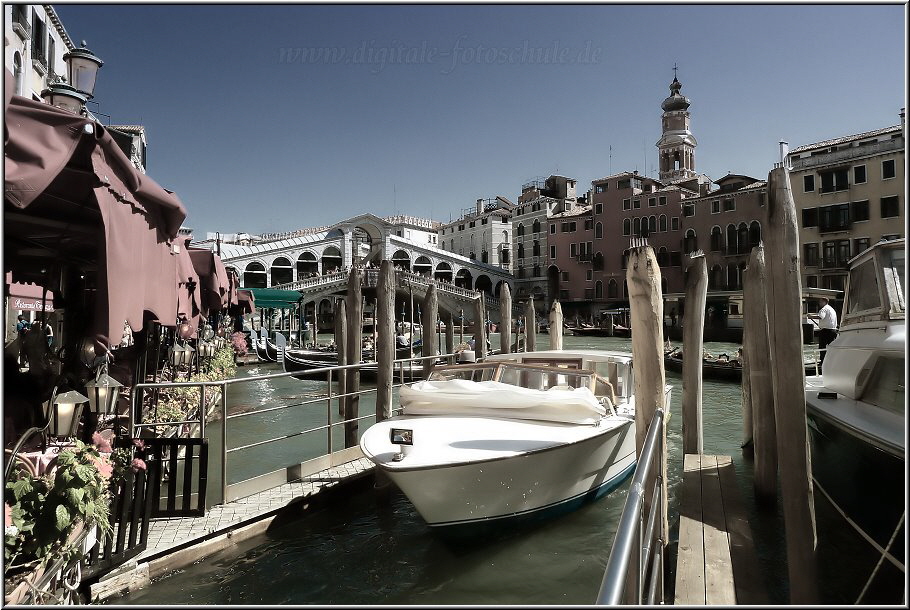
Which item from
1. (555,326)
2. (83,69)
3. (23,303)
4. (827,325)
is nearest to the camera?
(83,69)

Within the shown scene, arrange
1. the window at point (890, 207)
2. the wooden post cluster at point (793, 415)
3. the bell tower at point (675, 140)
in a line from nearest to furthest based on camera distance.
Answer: the wooden post cluster at point (793, 415), the window at point (890, 207), the bell tower at point (675, 140)

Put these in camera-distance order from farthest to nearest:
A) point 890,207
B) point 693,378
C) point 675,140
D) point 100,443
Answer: point 675,140 < point 890,207 < point 693,378 < point 100,443

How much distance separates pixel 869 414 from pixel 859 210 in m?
29.8

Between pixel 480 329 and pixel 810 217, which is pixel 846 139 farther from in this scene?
pixel 480 329

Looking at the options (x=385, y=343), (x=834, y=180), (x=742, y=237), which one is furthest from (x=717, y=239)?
(x=385, y=343)

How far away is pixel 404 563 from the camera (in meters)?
4.53

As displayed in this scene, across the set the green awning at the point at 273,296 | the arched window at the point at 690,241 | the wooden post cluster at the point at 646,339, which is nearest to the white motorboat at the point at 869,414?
the wooden post cluster at the point at 646,339

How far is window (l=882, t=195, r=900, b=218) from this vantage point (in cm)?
2644

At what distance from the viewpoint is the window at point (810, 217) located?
97.1 feet

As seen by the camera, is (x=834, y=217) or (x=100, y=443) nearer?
(x=100, y=443)

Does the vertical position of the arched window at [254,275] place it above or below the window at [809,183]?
below

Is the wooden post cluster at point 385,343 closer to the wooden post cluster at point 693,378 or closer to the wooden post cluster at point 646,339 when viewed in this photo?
the wooden post cluster at point 646,339

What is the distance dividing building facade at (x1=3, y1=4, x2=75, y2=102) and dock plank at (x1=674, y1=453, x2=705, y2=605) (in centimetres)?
1282

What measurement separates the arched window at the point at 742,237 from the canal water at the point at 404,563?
108 ft
